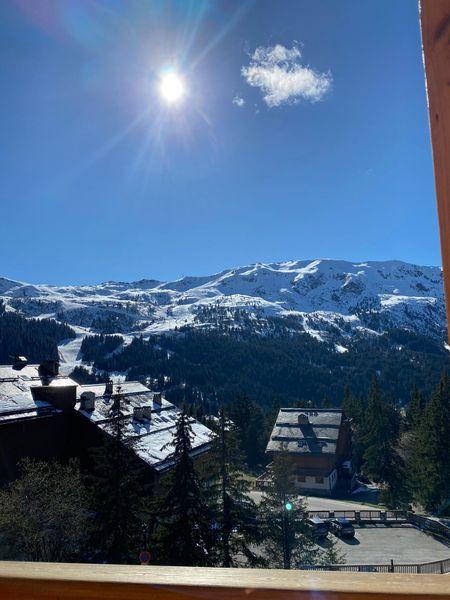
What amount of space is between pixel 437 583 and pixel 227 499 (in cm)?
1495

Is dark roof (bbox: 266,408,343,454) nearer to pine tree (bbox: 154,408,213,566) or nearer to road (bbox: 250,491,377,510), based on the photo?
road (bbox: 250,491,377,510)

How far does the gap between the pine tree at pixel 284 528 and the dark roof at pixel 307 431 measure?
26.0 m

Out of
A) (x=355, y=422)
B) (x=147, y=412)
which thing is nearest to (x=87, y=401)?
(x=147, y=412)

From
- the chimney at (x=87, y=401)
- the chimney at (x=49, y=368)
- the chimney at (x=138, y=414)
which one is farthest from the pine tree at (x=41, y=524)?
the chimney at (x=49, y=368)

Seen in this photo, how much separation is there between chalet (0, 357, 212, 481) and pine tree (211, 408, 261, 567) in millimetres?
4208

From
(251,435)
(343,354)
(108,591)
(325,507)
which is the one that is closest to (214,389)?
(343,354)

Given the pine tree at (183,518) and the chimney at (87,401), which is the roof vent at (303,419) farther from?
the pine tree at (183,518)

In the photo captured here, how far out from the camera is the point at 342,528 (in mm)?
27641

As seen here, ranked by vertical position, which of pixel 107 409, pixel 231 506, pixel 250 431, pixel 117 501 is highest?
pixel 107 409

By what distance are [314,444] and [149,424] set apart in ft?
76.6

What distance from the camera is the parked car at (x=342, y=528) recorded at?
2722cm

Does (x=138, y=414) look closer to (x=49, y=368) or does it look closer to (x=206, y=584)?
(x=49, y=368)

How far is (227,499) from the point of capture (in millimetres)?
14867

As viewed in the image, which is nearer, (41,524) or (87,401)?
(41,524)
